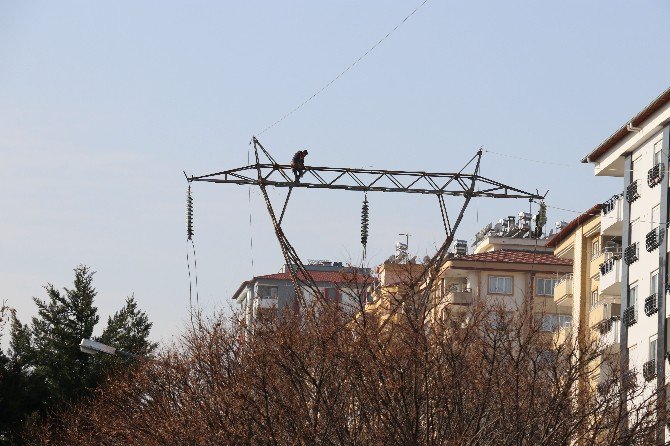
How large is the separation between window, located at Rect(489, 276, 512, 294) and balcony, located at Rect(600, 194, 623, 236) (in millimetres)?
26957

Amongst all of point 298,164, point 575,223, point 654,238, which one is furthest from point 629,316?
point 298,164

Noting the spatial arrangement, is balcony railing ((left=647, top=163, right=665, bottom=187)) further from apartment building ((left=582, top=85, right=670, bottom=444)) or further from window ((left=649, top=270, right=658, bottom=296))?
window ((left=649, top=270, right=658, bottom=296))

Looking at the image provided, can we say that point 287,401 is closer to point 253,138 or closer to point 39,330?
point 253,138

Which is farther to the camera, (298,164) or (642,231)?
(642,231)

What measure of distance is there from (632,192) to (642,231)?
1780 millimetres

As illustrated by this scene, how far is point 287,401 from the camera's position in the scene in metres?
44.2

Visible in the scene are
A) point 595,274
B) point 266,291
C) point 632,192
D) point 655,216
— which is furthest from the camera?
point 266,291

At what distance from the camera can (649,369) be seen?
2431 inches

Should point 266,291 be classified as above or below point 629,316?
above

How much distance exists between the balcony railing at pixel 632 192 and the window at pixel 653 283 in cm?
367

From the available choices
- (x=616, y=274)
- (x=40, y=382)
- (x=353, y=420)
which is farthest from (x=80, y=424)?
(x=353, y=420)

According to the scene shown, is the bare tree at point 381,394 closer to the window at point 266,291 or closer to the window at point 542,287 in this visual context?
the window at point 542,287

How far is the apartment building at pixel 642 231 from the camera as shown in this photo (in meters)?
61.9

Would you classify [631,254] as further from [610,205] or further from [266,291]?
[266,291]
